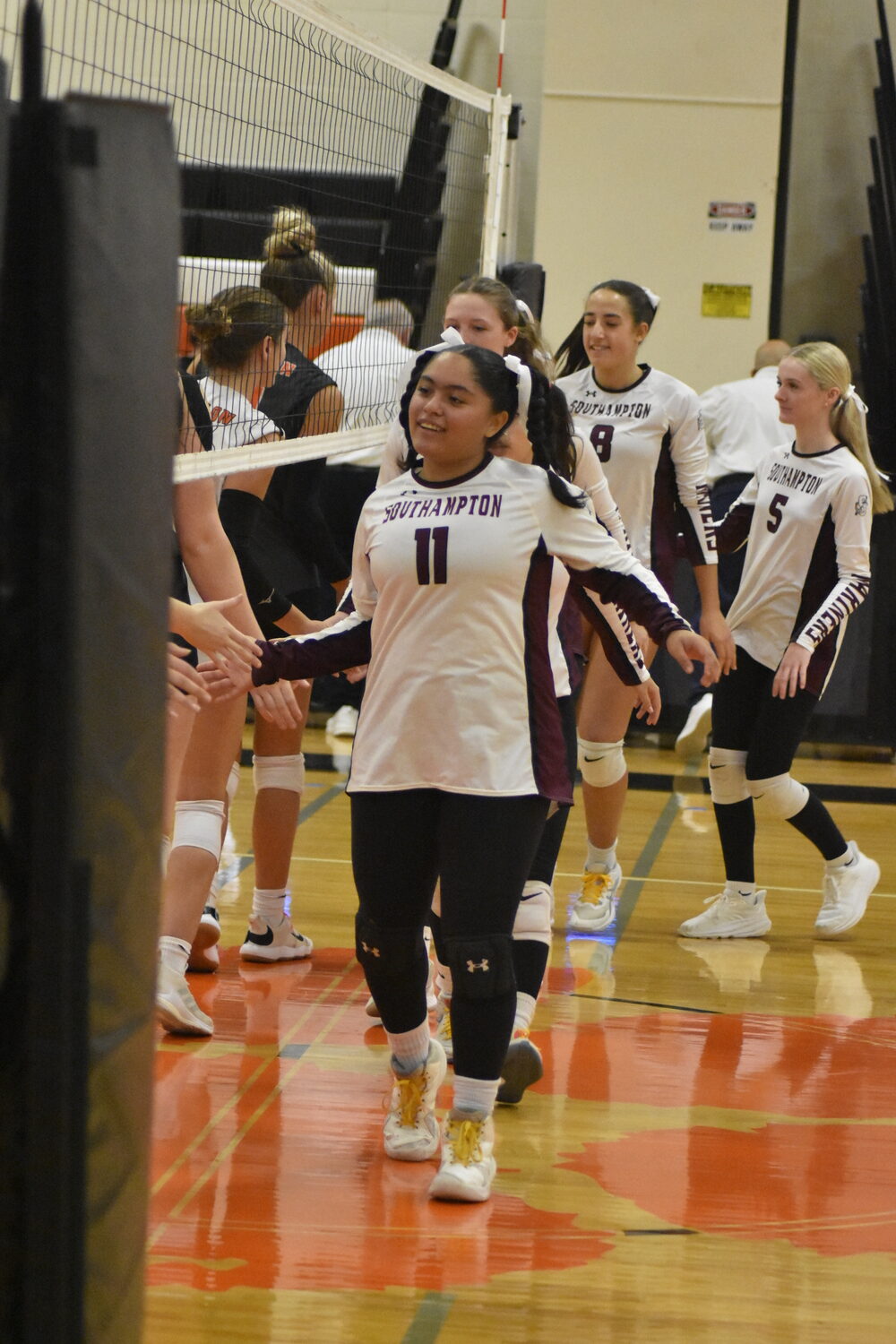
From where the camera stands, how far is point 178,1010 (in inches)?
140

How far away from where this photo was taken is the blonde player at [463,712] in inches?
106

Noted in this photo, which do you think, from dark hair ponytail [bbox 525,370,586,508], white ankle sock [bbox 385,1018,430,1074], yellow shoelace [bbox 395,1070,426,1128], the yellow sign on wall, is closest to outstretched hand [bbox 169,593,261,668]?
dark hair ponytail [bbox 525,370,586,508]

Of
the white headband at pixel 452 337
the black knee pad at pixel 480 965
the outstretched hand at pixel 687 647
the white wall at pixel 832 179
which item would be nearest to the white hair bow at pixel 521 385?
the white headband at pixel 452 337

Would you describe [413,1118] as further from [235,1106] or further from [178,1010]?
[178,1010]

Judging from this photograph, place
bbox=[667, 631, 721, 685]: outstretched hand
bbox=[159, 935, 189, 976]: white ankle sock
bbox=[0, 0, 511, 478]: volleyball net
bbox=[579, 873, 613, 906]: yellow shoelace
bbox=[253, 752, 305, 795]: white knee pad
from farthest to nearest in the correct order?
bbox=[0, 0, 511, 478]: volleyball net, bbox=[579, 873, 613, 906]: yellow shoelace, bbox=[253, 752, 305, 795]: white knee pad, bbox=[159, 935, 189, 976]: white ankle sock, bbox=[667, 631, 721, 685]: outstretched hand

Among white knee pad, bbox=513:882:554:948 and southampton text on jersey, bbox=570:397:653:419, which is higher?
southampton text on jersey, bbox=570:397:653:419

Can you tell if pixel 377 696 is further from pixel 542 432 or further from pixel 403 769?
pixel 542 432

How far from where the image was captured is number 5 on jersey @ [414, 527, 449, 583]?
271 cm

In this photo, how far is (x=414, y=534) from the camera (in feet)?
9.01

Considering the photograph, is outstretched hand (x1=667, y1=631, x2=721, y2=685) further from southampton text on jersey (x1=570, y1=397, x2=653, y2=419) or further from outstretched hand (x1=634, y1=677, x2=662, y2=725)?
southampton text on jersey (x1=570, y1=397, x2=653, y2=419)

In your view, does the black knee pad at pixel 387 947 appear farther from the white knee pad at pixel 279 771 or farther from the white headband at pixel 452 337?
the white knee pad at pixel 279 771

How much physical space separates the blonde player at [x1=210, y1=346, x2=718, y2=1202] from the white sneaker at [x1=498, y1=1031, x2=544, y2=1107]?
448mm

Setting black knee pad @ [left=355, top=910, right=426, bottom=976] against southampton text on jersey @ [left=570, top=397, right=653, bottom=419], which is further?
southampton text on jersey @ [left=570, top=397, right=653, bottom=419]

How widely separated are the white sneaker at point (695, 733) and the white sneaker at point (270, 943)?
12.4ft
